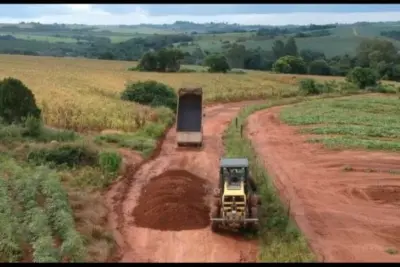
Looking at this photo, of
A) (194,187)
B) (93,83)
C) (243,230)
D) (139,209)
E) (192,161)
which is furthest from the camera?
(93,83)

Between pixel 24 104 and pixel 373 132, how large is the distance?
64.6 ft

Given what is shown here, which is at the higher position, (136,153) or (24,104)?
(24,104)

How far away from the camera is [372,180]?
21938 millimetres

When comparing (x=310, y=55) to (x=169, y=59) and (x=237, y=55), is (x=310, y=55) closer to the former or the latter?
(x=237, y=55)

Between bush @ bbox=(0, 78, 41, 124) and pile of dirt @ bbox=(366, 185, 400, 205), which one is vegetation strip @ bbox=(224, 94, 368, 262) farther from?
bush @ bbox=(0, 78, 41, 124)

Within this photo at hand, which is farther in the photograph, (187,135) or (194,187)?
(187,135)

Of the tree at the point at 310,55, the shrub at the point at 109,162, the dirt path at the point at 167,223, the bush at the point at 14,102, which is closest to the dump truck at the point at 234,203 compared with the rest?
Answer: the dirt path at the point at 167,223

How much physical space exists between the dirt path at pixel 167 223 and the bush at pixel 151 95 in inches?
478

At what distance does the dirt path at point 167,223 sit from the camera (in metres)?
13.7

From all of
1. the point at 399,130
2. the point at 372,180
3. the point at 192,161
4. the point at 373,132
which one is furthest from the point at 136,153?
the point at 399,130

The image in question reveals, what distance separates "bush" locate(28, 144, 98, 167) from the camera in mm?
21225

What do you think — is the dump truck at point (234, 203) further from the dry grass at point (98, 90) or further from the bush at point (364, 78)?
the bush at point (364, 78)

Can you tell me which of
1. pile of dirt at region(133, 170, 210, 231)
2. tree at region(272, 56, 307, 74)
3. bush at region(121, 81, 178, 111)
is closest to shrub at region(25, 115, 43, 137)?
pile of dirt at region(133, 170, 210, 231)

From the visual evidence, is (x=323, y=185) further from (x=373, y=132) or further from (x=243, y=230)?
(x=373, y=132)
